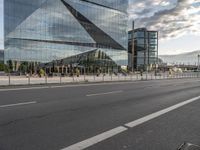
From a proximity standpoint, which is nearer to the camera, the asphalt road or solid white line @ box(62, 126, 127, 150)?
solid white line @ box(62, 126, 127, 150)

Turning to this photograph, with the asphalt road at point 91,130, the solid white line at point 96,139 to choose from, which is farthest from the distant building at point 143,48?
the solid white line at point 96,139

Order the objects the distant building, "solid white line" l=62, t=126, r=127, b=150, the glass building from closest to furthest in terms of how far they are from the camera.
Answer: "solid white line" l=62, t=126, r=127, b=150, the glass building, the distant building

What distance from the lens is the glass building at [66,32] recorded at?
56500mm

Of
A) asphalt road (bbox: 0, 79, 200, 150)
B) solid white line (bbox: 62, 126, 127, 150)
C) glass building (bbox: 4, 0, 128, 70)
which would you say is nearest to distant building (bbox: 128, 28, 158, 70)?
glass building (bbox: 4, 0, 128, 70)

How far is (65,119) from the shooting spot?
6.78m

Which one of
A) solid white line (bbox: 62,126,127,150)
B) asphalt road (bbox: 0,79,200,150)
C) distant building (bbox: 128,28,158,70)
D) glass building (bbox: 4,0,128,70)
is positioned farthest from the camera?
distant building (bbox: 128,28,158,70)

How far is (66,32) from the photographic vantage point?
6656 centimetres

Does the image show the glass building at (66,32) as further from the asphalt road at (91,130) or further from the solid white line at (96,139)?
the solid white line at (96,139)

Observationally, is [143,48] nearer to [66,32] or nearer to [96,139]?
[66,32]

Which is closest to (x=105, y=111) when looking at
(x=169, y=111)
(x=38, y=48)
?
(x=169, y=111)

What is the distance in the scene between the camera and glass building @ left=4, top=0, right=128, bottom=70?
56500 millimetres

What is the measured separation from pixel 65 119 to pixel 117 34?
2987 inches

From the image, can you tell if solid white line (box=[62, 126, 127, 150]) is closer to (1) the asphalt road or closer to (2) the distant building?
(1) the asphalt road

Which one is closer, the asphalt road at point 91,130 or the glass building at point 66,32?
the asphalt road at point 91,130
